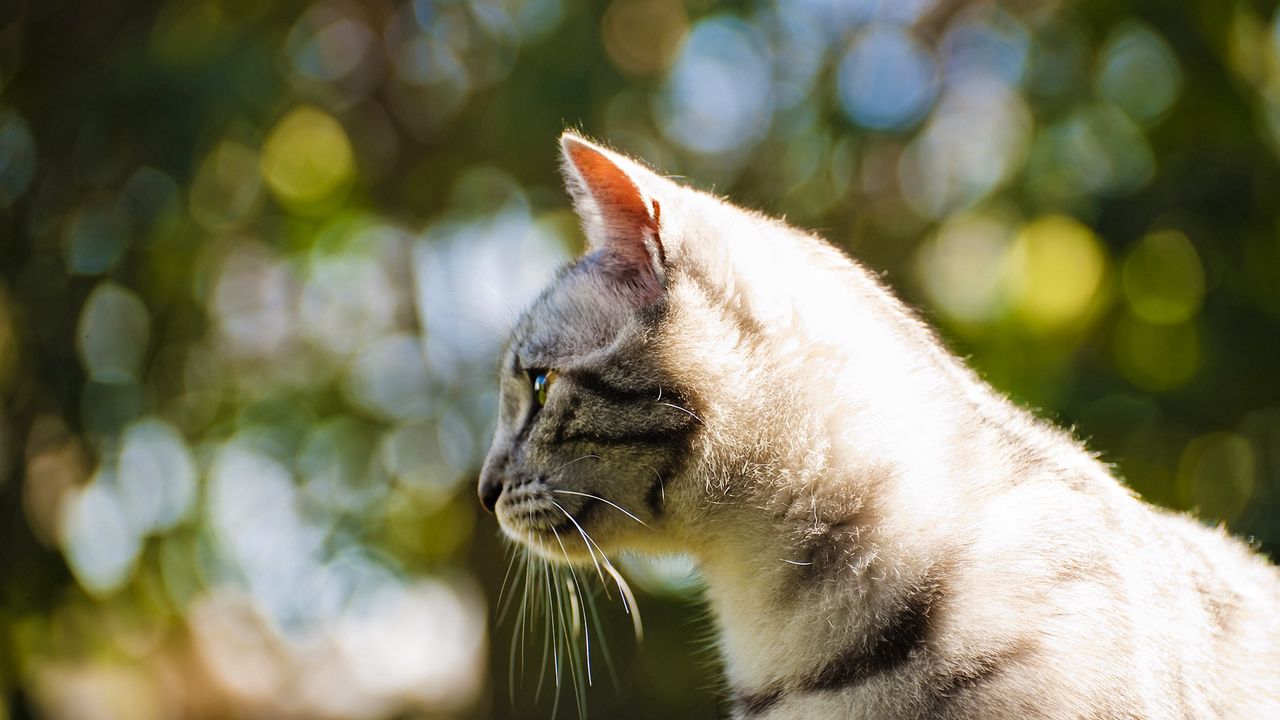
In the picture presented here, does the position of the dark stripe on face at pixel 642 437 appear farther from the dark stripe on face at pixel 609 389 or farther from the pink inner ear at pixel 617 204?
the pink inner ear at pixel 617 204

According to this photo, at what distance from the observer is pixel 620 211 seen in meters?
1.59

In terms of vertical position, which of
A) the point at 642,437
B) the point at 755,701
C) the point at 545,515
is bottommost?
the point at 755,701

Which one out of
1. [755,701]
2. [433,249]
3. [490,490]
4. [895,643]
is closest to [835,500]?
[895,643]

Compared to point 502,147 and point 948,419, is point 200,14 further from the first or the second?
point 948,419

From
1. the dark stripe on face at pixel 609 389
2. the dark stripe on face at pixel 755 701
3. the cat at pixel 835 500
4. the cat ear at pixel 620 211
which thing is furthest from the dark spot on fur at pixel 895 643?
the cat ear at pixel 620 211

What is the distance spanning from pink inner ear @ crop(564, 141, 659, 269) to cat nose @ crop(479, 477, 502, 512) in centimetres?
44

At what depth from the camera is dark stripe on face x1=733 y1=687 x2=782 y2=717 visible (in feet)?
4.72

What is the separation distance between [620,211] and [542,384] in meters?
0.32

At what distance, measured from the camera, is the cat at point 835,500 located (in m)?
1.27

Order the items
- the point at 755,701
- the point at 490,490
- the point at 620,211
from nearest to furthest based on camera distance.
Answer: the point at 755,701 < the point at 620,211 < the point at 490,490

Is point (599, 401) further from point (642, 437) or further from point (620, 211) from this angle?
point (620, 211)

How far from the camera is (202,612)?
4547 mm

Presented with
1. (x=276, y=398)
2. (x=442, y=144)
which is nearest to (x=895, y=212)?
(x=442, y=144)

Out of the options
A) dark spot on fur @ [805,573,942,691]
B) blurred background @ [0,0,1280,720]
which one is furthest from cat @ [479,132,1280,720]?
blurred background @ [0,0,1280,720]
